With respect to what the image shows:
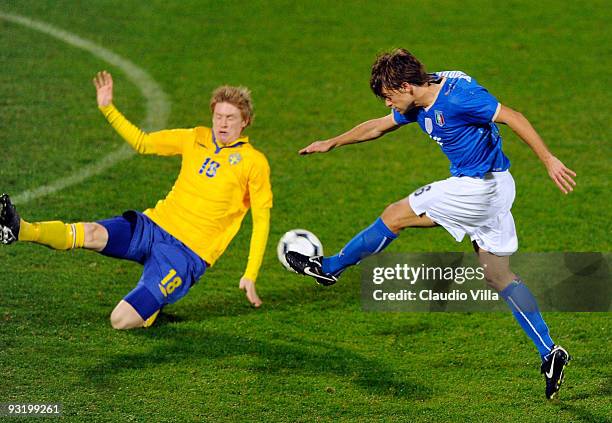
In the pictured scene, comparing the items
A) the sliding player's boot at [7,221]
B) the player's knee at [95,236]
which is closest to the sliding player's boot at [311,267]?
the player's knee at [95,236]

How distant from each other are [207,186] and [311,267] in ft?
3.15

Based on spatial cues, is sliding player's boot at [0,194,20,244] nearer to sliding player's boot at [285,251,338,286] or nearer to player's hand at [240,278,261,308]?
player's hand at [240,278,261,308]

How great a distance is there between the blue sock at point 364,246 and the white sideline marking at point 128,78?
3.75 m

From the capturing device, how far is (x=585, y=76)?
14156 millimetres

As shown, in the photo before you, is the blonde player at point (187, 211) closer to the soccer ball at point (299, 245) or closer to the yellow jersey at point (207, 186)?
the yellow jersey at point (207, 186)

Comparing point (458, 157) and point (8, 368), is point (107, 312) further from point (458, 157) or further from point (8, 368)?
point (458, 157)

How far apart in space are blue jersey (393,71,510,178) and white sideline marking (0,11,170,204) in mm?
4462

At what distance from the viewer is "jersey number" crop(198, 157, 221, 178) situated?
8305mm

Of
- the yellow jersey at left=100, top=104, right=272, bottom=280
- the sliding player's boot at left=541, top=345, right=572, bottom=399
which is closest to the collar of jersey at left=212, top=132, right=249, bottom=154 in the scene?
the yellow jersey at left=100, top=104, right=272, bottom=280

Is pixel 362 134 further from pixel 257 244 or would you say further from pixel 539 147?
pixel 539 147

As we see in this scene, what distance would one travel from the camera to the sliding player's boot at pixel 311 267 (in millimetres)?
7984

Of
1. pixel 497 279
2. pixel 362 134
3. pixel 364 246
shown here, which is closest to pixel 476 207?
pixel 497 279

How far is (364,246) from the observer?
7758 millimetres

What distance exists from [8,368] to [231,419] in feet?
5.11
